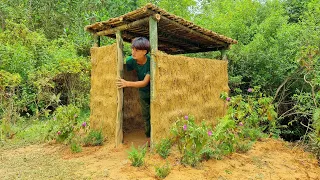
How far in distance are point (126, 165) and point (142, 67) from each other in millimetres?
1725

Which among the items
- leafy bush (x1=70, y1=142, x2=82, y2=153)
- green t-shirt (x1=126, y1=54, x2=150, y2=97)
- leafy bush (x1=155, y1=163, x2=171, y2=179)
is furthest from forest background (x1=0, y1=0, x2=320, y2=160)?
leafy bush (x1=155, y1=163, x2=171, y2=179)

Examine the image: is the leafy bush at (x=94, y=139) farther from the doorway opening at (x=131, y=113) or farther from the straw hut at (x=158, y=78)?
the doorway opening at (x=131, y=113)

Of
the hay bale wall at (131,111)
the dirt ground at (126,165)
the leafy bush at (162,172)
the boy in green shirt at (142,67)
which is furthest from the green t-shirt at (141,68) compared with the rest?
the leafy bush at (162,172)

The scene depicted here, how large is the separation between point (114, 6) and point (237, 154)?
9.88m

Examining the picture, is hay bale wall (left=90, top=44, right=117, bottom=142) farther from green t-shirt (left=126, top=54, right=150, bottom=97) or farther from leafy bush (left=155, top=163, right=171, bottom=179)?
leafy bush (left=155, top=163, right=171, bottom=179)

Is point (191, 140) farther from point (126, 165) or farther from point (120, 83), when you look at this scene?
point (120, 83)

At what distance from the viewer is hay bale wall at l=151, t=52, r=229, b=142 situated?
174 inches

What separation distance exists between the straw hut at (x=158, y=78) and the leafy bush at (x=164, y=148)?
0.46 feet

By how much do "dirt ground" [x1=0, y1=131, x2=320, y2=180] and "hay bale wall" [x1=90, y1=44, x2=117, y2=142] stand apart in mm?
454

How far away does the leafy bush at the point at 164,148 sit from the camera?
13.8 ft

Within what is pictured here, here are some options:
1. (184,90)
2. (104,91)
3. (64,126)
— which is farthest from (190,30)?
(64,126)

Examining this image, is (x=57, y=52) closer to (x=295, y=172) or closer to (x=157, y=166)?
(x=157, y=166)

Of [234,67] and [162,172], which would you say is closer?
[162,172]

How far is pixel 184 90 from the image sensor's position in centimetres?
496
